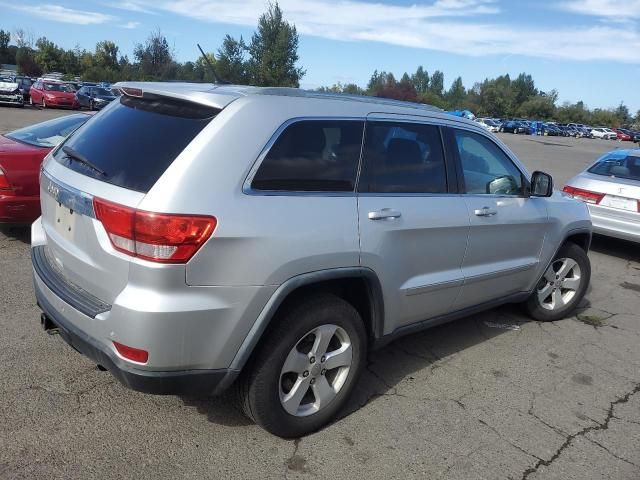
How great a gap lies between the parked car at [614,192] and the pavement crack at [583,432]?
3.87 meters

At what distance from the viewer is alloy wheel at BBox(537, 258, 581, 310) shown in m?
4.91

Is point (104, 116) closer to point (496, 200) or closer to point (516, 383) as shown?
point (496, 200)

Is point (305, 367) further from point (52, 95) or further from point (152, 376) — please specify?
point (52, 95)

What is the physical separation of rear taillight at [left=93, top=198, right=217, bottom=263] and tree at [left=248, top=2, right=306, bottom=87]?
189 feet

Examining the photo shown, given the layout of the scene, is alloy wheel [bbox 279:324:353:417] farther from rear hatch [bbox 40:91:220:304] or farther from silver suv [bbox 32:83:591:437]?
rear hatch [bbox 40:91:220:304]

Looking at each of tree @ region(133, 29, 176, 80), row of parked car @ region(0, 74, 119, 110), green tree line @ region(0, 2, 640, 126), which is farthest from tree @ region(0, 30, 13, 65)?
row of parked car @ region(0, 74, 119, 110)

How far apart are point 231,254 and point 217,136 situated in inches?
21.9

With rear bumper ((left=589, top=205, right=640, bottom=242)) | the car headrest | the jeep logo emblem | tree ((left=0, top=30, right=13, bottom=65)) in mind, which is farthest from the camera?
tree ((left=0, top=30, right=13, bottom=65))

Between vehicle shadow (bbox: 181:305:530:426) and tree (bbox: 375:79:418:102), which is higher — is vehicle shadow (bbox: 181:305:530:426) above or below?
below

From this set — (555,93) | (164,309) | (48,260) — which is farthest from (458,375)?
(555,93)

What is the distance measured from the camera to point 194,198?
243 cm

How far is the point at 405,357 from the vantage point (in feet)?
13.4

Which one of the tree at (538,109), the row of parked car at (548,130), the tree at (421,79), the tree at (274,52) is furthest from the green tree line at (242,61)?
the tree at (421,79)

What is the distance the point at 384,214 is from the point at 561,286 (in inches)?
107
